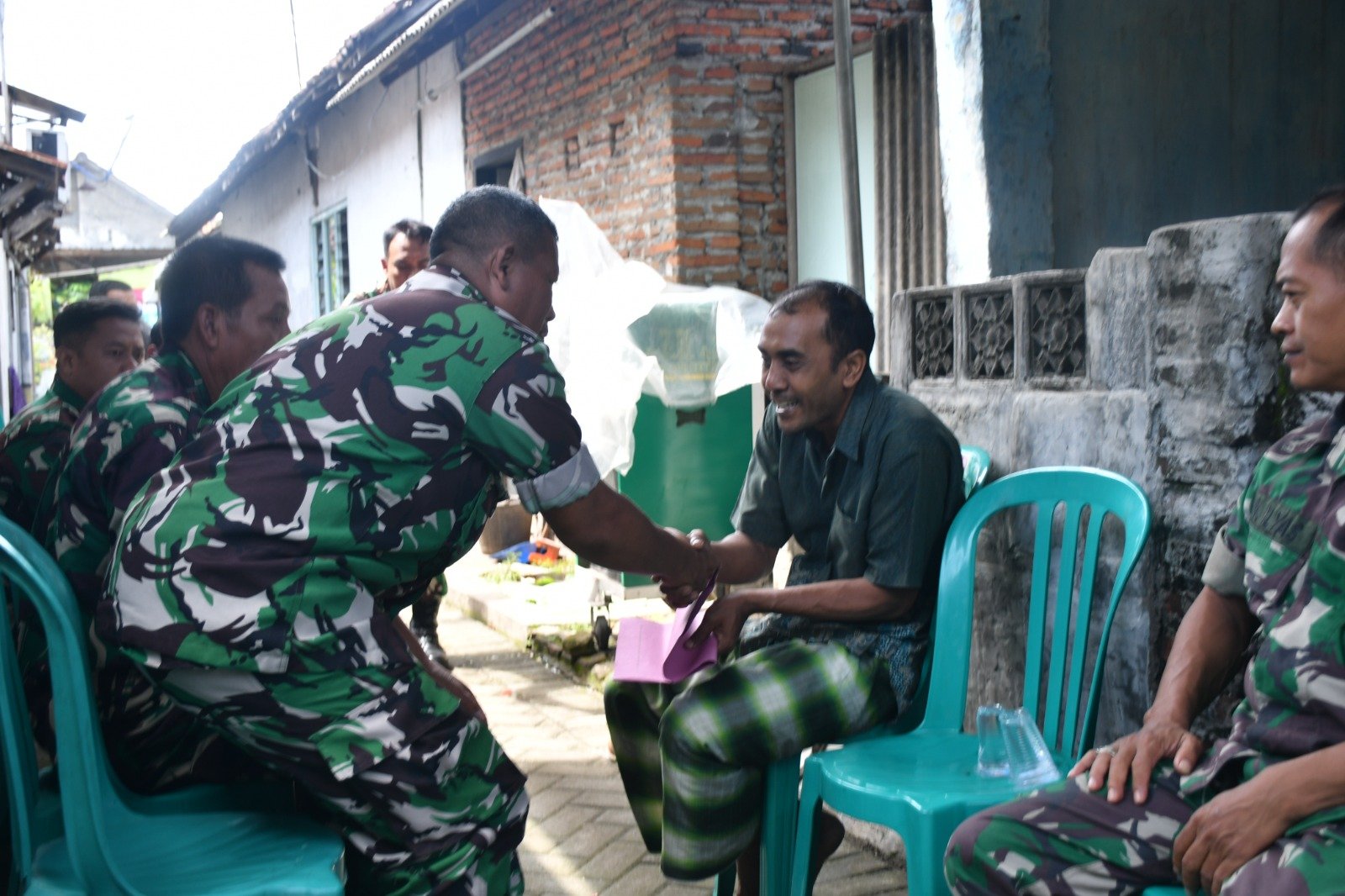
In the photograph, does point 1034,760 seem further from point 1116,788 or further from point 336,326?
point 336,326

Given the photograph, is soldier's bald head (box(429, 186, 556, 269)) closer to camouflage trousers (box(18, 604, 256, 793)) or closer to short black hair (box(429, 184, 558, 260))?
short black hair (box(429, 184, 558, 260))

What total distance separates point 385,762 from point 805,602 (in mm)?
1108

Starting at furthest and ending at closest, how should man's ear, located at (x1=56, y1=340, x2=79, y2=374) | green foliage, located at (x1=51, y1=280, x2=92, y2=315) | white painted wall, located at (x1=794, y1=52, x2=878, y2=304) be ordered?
1. green foliage, located at (x1=51, y1=280, x2=92, y2=315)
2. white painted wall, located at (x1=794, y1=52, x2=878, y2=304)
3. man's ear, located at (x1=56, y1=340, x2=79, y2=374)

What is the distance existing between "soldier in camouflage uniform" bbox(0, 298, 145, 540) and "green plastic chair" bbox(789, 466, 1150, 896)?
5.72ft

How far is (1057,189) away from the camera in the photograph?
13.3ft

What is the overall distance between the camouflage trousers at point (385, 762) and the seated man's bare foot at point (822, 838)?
782 millimetres

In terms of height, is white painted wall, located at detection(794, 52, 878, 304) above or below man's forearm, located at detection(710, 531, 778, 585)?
above

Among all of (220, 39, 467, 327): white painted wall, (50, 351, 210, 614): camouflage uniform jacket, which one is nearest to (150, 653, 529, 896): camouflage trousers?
(50, 351, 210, 614): camouflage uniform jacket

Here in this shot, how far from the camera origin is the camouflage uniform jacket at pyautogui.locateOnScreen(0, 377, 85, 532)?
9.34ft

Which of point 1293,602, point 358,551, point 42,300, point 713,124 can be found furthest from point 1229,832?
point 42,300

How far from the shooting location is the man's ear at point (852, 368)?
9.87 feet

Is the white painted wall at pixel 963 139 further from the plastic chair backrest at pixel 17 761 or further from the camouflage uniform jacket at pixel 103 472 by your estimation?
the plastic chair backrest at pixel 17 761

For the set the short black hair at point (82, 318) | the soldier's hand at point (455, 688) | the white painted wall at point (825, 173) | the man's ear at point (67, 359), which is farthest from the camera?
the white painted wall at point (825, 173)

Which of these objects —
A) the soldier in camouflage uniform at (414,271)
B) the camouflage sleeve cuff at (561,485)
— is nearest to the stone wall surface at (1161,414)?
the camouflage sleeve cuff at (561,485)
